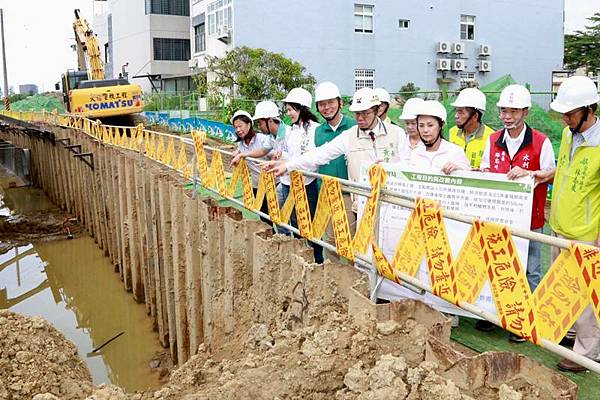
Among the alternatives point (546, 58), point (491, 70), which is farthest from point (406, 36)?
point (546, 58)

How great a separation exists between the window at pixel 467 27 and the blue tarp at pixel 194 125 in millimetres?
17640

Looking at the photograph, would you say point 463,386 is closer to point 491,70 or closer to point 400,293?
point 400,293

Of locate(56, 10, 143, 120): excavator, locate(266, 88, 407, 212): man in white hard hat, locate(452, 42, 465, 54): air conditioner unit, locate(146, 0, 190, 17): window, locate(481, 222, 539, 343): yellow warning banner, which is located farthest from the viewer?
locate(146, 0, 190, 17): window

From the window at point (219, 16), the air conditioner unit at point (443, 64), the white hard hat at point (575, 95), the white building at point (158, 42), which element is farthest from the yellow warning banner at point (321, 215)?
the white building at point (158, 42)

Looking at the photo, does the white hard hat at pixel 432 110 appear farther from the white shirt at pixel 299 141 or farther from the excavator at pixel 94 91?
the excavator at pixel 94 91

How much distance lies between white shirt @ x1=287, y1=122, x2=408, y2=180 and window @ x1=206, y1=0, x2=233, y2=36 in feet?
85.0

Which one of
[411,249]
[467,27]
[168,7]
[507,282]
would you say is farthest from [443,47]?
[507,282]

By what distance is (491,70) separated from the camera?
3556 centimetres

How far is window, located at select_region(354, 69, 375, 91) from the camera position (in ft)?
105

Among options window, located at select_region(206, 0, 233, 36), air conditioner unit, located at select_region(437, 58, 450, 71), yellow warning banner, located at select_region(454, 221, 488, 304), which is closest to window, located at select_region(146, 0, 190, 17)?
window, located at select_region(206, 0, 233, 36)

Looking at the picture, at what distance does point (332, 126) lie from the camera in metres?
5.68

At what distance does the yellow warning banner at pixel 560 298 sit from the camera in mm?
2713

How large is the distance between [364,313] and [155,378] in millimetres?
5542

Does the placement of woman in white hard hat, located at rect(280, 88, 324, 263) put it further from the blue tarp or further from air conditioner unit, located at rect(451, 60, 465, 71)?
air conditioner unit, located at rect(451, 60, 465, 71)
